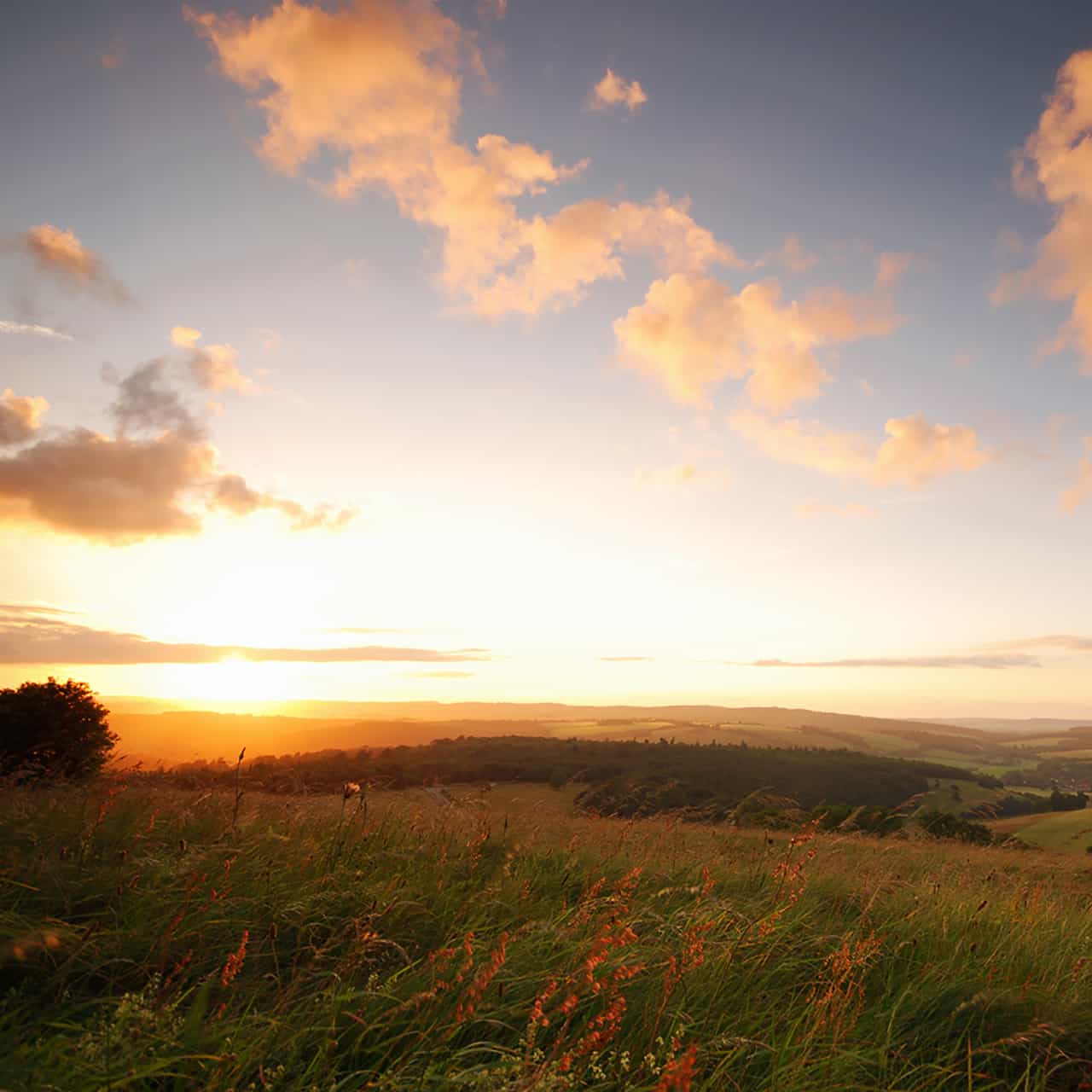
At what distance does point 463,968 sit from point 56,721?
61.5 ft

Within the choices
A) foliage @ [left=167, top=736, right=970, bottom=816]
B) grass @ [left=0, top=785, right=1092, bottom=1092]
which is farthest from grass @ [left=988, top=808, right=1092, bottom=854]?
grass @ [left=0, top=785, right=1092, bottom=1092]

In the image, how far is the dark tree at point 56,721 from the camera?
16.6 meters

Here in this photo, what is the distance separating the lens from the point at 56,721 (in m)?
16.8

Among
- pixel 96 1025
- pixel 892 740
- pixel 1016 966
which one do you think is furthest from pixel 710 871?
pixel 892 740

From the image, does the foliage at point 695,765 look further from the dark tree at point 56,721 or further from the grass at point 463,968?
the grass at point 463,968

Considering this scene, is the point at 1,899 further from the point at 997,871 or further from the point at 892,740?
the point at 892,740

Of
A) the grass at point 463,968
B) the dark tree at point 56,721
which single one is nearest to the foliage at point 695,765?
the dark tree at point 56,721

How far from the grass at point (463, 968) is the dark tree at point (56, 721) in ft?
43.7

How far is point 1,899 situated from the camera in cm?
381

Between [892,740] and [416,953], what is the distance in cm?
15570

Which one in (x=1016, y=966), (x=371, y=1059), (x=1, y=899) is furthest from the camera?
(x=1016, y=966)

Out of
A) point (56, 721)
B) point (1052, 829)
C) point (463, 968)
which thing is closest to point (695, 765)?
point (1052, 829)

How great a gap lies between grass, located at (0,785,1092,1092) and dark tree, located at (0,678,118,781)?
13.3 m

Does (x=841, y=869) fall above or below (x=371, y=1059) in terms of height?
below
